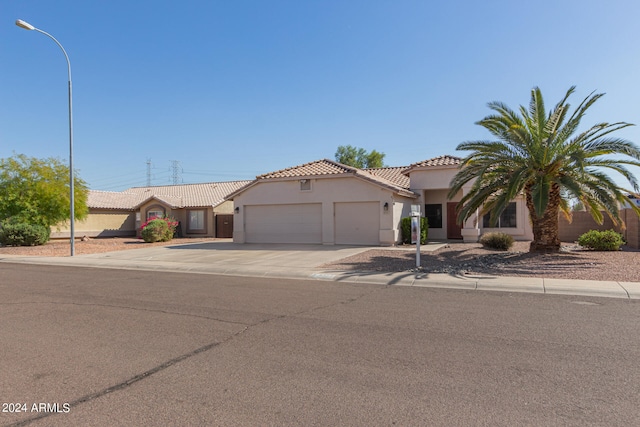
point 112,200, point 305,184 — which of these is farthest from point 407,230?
point 112,200

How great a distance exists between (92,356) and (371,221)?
54.9 feet

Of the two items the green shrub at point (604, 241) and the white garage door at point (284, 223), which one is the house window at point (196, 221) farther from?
the green shrub at point (604, 241)

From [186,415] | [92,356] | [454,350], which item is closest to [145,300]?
[92,356]

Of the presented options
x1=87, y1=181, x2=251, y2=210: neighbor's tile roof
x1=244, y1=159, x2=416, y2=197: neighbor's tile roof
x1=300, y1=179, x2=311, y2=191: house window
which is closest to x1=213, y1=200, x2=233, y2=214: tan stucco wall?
x1=87, y1=181, x2=251, y2=210: neighbor's tile roof

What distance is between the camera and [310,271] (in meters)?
12.6

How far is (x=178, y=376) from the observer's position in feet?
14.7

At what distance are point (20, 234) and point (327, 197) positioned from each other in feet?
60.7

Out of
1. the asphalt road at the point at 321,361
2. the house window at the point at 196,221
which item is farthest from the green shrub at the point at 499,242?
the house window at the point at 196,221

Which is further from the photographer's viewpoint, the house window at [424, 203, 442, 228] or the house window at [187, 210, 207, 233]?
the house window at [187, 210, 207, 233]

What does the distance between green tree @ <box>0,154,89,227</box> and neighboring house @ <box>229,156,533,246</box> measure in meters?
11.8

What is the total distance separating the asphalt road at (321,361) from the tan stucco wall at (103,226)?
28304mm

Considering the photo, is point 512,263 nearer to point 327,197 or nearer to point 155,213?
point 327,197

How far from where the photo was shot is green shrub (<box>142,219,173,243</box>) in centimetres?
2736

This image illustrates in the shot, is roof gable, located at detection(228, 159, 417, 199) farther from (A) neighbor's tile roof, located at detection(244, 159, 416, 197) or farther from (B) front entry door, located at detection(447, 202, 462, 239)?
(B) front entry door, located at detection(447, 202, 462, 239)
